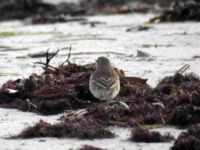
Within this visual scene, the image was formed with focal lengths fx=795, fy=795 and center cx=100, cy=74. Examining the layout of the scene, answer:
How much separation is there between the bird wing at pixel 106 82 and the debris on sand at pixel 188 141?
171 centimetres

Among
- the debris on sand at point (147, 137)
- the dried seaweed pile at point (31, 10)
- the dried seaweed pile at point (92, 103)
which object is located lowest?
the debris on sand at point (147, 137)

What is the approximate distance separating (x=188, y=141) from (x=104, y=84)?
2027 millimetres

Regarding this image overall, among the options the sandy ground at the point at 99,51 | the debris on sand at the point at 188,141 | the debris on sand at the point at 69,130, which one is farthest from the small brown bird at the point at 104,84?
the debris on sand at the point at 188,141

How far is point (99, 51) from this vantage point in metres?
12.0

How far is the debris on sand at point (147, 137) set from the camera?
622cm

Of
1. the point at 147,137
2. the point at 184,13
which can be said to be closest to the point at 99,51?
the point at 184,13

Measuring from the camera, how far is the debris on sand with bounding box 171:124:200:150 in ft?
19.0

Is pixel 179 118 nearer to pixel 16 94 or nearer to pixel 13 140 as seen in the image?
pixel 13 140

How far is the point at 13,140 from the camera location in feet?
21.5

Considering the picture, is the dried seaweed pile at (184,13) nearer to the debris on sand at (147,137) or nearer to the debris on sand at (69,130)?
the debris on sand at (69,130)

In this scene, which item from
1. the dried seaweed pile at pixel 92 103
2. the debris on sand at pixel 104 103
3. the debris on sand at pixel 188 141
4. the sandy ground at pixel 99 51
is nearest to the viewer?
the debris on sand at pixel 188 141

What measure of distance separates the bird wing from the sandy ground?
0.59 metres

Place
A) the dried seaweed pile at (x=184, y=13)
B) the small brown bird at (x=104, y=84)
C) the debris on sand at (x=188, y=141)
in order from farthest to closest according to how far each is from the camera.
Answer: the dried seaweed pile at (x=184, y=13), the small brown bird at (x=104, y=84), the debris on sand at (x=188, y=141)

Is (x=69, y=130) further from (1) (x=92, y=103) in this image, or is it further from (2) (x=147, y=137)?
(1) (x=92, y=103)
